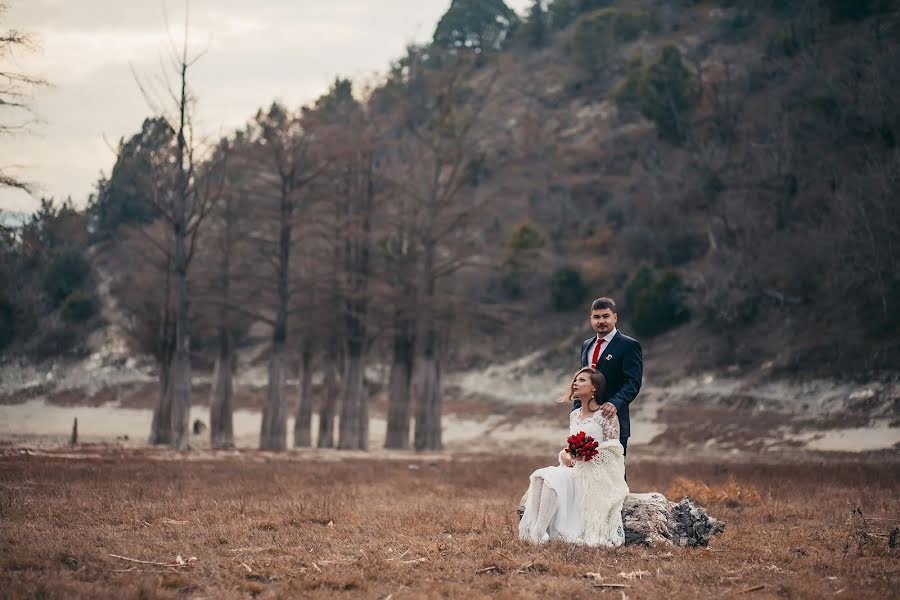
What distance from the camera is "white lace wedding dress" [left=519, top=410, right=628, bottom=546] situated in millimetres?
10148

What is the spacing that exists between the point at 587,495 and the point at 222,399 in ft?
113

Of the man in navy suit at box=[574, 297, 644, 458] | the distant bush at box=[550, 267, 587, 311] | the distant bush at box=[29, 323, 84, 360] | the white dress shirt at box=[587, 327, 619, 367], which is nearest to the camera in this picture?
the man in navy suit at box=[574, 297, 644, 458]

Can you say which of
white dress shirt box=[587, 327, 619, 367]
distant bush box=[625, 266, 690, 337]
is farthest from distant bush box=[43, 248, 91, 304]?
white dress shirt box=[587, 327, 619, 367]

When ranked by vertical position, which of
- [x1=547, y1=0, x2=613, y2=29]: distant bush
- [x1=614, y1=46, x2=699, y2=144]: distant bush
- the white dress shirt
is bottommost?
the white dress shirt

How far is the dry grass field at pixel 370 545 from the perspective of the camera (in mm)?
7961

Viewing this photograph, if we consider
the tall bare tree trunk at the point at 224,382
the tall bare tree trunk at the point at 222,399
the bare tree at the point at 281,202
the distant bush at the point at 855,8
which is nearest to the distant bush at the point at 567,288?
the tall bare tree trunk at the point at 224,382

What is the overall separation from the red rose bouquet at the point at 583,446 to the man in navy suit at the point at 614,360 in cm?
36

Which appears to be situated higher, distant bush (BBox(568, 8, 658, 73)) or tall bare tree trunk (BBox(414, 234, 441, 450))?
distant bush (BBox(568, 8, 658, 73))

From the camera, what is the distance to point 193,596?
7605 millimetres

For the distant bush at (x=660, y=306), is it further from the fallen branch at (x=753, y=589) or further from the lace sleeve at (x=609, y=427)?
the fallen branch at (x=753, y=589)

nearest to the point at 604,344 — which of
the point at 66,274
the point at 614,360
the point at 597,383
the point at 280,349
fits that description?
the point at 614,360

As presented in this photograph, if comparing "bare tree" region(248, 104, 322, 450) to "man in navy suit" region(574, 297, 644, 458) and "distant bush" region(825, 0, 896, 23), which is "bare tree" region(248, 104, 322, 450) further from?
"distant bush" region(825, 0, 896, 23)

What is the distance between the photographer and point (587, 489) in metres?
10.2

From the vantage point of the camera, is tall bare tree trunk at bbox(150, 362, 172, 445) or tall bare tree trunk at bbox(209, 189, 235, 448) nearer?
tall bare tree trunk at bbox(150, 362, 172, 445)
